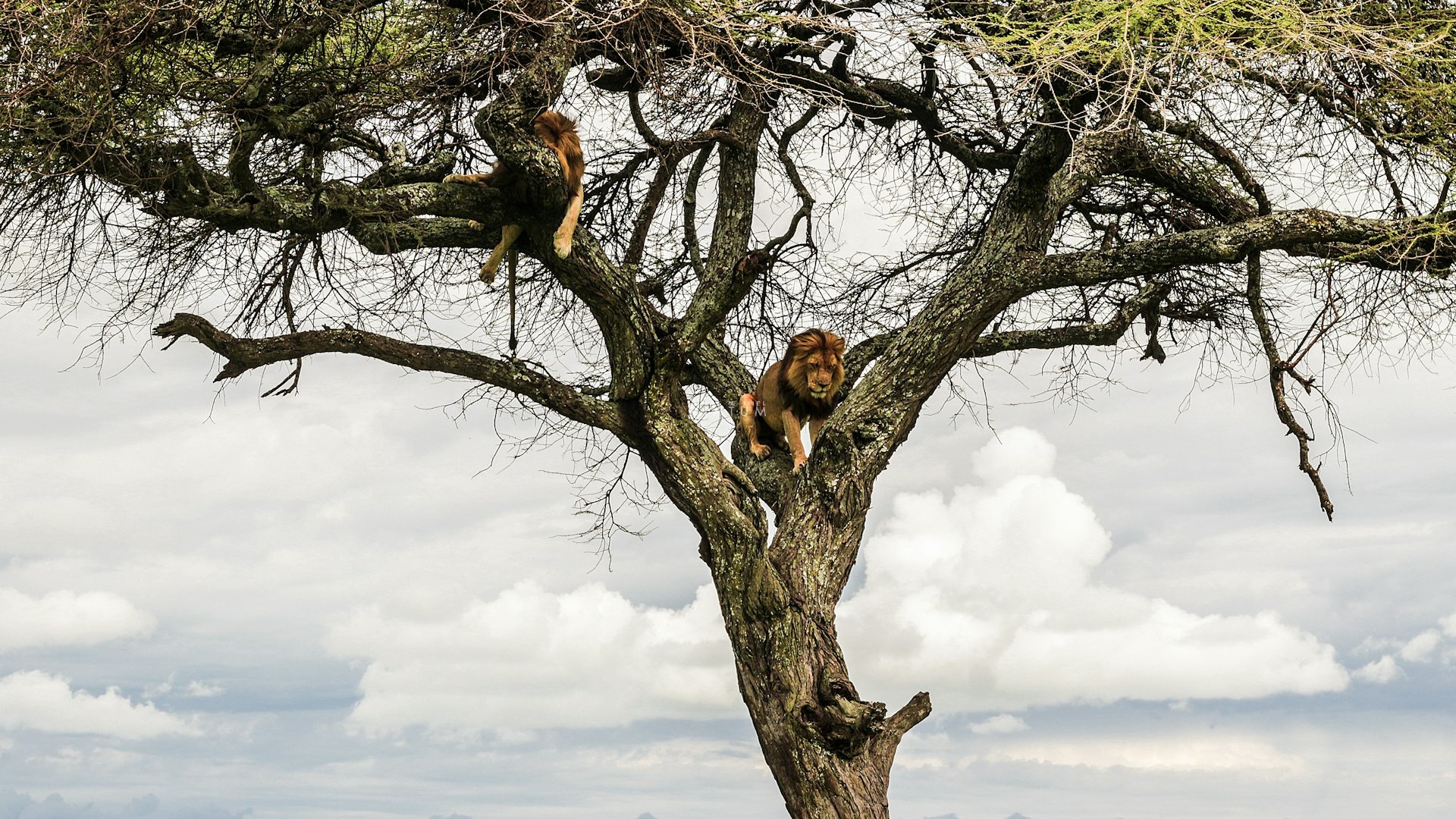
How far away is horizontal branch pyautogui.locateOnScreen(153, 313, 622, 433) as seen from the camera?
9.00 metres

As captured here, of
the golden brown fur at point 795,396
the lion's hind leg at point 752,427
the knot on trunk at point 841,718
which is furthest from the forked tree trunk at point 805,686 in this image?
the lion's hind leg at point 752,427

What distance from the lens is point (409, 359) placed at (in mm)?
9141

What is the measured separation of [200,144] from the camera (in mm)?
7879

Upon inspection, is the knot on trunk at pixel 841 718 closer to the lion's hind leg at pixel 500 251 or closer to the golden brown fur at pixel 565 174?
the golden brown fur at pixel 565 174

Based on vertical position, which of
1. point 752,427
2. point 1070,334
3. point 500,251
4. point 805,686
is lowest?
point 805,686

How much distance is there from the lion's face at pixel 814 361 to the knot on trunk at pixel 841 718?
7.36 feet

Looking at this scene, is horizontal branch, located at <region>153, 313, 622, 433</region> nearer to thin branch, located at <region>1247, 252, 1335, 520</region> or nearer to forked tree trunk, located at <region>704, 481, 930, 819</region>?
forked tree trunk, located at <region>704, 481, 930, 819</region>

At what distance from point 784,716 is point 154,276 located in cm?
511

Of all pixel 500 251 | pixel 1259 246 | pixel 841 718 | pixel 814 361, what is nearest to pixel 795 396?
pixel 814 361

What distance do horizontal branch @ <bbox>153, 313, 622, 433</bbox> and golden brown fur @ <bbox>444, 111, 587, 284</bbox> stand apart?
3.64 feet

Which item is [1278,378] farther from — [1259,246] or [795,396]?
[795,396]

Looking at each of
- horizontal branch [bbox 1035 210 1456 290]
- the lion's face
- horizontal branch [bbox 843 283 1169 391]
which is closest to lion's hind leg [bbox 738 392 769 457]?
the lion's face

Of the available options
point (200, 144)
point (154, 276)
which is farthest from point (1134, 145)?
point (154, 276)

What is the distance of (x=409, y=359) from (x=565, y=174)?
1825 mm
